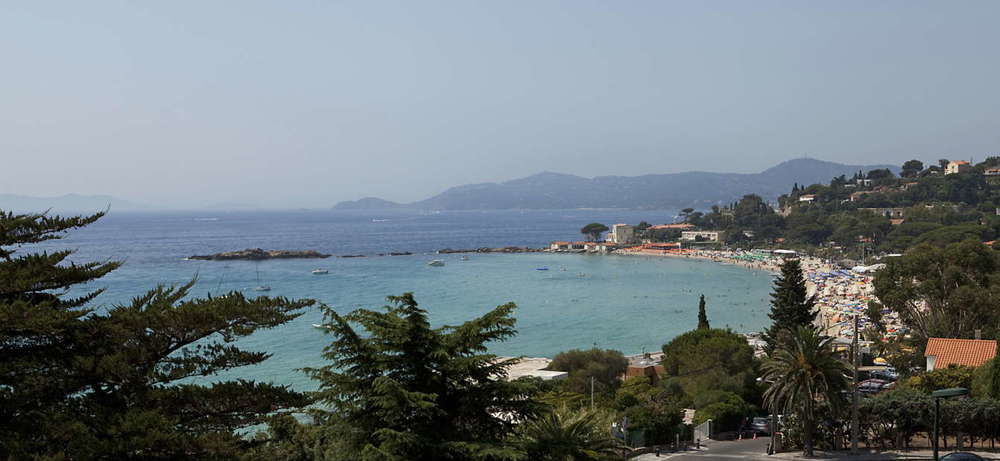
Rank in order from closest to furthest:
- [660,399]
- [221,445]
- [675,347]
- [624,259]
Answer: [221,445] < [660,399] < [675,347] < [624,259]

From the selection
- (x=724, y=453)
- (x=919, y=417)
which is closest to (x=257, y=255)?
(x=724, y=453)

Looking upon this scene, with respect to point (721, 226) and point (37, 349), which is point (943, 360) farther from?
point (721, 226)

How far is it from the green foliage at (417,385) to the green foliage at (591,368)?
1499cm

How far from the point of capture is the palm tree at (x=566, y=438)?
745 centimetres

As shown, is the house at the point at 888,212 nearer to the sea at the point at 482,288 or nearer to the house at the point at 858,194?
the house at the point at 858,194

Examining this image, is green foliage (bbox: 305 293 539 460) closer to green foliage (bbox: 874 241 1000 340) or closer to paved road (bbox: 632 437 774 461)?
paved road (bbox: 632 437 774 461)

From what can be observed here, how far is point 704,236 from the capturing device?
10862 cm

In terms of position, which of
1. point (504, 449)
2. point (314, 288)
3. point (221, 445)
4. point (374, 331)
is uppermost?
point (374, 331)

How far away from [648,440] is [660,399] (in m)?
3.86

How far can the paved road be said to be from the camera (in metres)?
14.5

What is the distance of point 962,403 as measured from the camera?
14.1 m

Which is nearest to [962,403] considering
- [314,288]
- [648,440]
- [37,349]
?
[648,440]

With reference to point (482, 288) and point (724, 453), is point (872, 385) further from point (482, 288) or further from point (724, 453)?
point (482, 288)

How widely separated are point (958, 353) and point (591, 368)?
10.5m
